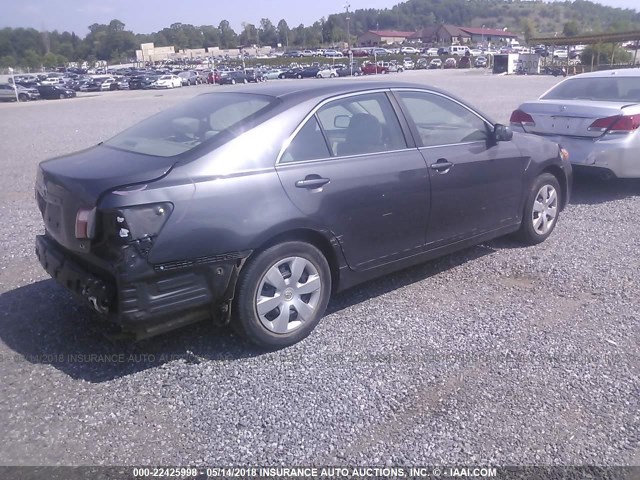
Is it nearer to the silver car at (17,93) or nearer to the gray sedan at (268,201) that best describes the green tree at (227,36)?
the silver car at (17,93)

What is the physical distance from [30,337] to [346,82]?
297 centimetres

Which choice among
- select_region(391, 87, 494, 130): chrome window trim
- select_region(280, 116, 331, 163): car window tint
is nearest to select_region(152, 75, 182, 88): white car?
select_region(391, 87, 494, 130): chrome window trim

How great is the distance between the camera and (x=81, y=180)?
144 inches

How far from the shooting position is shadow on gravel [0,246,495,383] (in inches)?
154

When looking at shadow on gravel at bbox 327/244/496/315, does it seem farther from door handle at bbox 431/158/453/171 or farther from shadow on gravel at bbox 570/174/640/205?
shadow on gravel at bbox 570/174/640/205

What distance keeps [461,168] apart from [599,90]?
448 cm

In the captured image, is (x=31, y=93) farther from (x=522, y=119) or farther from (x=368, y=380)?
(x=368, y=380)

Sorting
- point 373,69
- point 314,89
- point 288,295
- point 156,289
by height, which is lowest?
point 288,295

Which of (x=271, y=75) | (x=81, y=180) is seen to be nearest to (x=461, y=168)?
(x=81, y=180)

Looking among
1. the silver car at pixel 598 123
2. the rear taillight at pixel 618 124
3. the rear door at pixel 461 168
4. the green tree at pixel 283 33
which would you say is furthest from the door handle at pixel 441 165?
the green tree at pixel 283 33

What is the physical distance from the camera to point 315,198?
405 cm

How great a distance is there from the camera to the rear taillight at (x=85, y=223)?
3.48 metres

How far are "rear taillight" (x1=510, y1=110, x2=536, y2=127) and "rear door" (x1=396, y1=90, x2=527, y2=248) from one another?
2793mm

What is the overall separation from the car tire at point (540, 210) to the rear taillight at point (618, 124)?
1775mm
